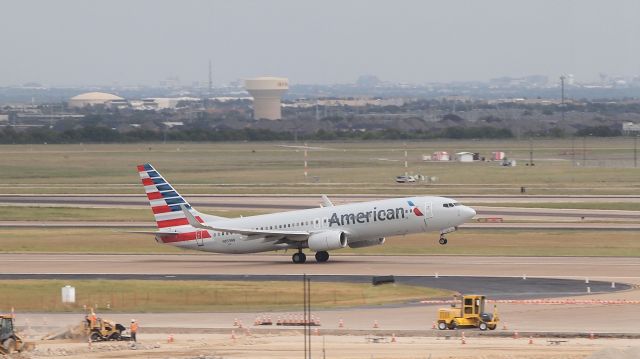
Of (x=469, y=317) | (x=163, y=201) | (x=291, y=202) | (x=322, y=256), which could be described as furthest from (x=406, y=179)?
(x=469, y=317)

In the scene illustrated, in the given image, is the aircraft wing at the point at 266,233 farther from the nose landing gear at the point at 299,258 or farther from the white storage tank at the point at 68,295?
A: the white storage tank at the point at 68,295

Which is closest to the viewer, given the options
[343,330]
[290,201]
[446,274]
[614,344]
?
[614,344]

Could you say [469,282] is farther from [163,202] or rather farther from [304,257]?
[163,202]

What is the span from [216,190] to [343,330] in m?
97.8

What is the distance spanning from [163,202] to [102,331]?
32514 mm

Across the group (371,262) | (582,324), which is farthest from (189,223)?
(582,324)

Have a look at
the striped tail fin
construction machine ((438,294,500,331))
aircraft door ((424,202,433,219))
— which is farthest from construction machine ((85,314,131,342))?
aircraft door ((424,202,433,219))

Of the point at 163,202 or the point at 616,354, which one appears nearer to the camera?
the point at 616,354

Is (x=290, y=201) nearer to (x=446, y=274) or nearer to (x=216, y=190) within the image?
(x=216, y=190)

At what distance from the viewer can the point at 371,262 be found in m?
86.4

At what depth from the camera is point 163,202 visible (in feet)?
294

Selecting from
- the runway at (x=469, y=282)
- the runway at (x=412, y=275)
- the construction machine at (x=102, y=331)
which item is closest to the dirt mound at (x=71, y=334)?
the construction machine at (x=102, y=331)

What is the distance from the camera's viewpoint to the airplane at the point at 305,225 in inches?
3408

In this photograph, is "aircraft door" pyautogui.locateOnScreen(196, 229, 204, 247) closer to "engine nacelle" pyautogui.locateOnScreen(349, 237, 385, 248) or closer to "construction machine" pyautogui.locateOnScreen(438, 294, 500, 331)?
"engine nacelle" pyautogui.locateOnScreen(349, 237, 385, 248)
